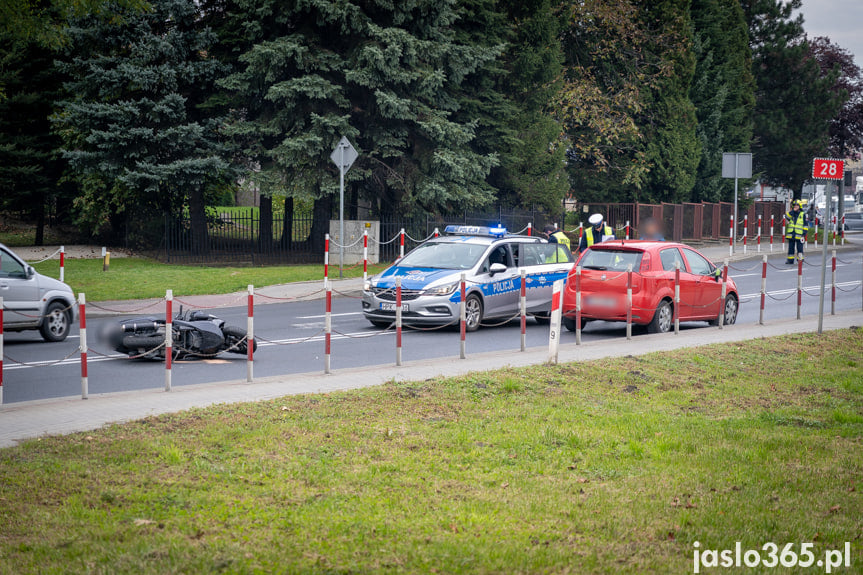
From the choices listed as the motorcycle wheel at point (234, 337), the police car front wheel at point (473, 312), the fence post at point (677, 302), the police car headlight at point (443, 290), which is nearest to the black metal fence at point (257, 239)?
the police car front wheel at point (473, 312)

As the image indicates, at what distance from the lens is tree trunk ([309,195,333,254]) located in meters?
30.9

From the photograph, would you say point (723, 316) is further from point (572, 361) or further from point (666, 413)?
point (666, 413)

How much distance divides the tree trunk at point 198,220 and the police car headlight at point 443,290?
15058mm

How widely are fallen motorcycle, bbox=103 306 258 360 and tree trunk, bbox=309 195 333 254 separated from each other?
58.1 feet

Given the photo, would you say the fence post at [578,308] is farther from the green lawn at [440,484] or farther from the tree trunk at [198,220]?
the tree trunk at [198,220]

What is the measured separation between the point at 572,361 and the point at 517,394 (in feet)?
8.07

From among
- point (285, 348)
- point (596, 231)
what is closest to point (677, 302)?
point (596, 231)

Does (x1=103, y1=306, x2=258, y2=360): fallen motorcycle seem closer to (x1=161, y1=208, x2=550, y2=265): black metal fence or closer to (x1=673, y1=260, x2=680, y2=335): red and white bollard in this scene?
(x1=673, y1=260, x2=680, y2=335): red and white bollard

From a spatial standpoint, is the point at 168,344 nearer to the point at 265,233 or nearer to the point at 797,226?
the point at 265,233

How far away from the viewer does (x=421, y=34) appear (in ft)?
98.0

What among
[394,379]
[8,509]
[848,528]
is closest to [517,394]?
[394,379]

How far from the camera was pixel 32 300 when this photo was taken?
1512 centimetres

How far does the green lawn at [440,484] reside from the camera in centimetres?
527

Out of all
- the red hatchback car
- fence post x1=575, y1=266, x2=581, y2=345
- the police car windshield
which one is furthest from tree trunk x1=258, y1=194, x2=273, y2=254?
fence post x1=575, y1=266, x2=581, y2=345
